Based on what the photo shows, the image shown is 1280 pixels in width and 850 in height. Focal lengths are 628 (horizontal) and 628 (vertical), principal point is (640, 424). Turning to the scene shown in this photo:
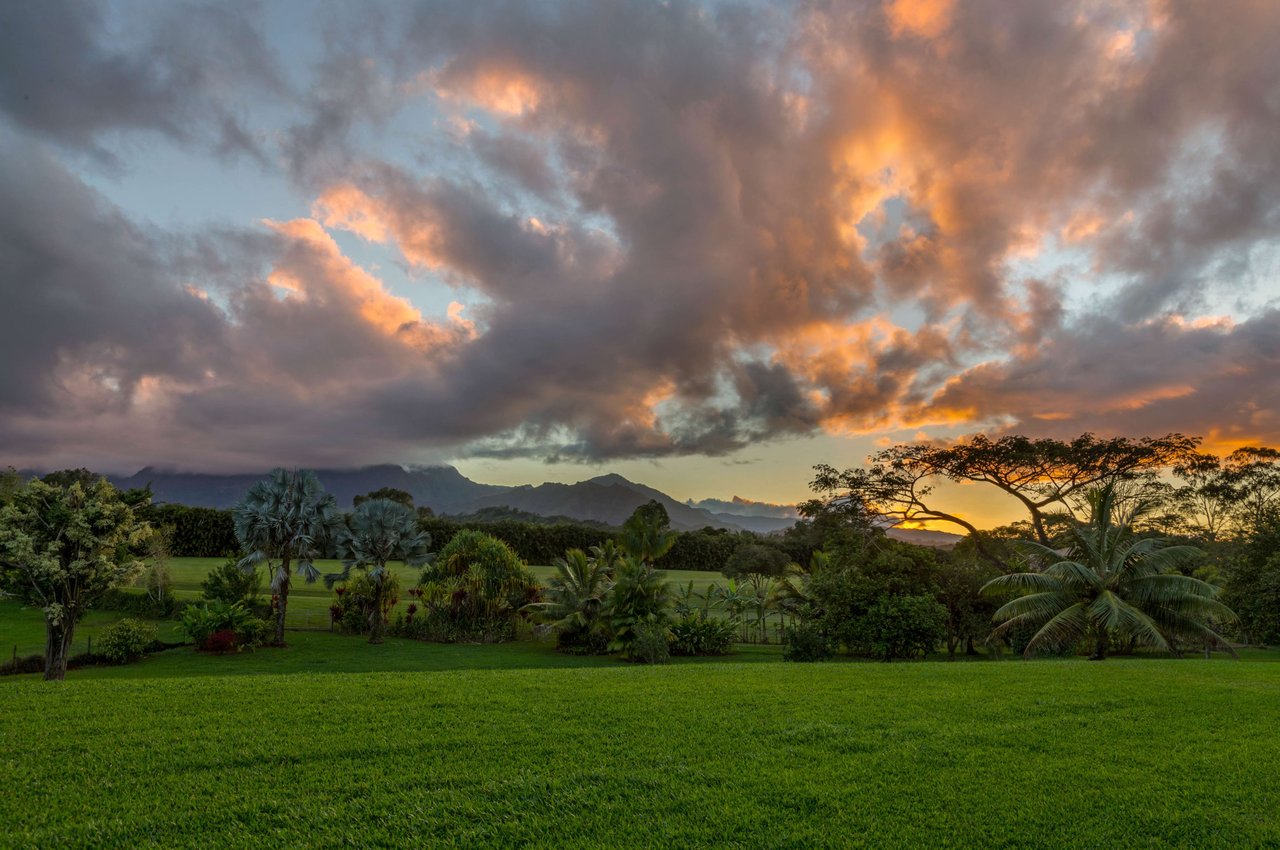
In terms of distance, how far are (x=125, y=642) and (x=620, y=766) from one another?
22.7 meters

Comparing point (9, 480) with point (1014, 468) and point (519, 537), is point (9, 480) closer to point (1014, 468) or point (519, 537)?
point (519, 537)

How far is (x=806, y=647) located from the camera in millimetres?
21531

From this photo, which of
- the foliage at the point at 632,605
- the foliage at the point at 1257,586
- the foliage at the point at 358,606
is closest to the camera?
the foliage at the point at 1257,586

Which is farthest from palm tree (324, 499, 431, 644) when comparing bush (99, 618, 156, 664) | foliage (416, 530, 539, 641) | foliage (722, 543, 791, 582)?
foliage (722, 543, 791, 582)

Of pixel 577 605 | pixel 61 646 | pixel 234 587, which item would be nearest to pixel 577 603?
pixel 577 605

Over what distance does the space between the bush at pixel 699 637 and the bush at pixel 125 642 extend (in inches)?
732

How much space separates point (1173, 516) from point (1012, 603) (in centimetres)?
3112

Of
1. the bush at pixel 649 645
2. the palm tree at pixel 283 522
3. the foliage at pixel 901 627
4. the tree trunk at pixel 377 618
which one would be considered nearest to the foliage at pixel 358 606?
the tree trunk at pixel 377 618

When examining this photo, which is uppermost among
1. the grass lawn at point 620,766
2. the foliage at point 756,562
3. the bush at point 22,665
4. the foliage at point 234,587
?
the grass lawn at point 620,766

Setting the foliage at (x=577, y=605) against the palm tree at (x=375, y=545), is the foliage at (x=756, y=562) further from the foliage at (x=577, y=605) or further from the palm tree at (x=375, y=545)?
the palm tree at (x=375, y=545)

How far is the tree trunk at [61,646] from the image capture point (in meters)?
15.2

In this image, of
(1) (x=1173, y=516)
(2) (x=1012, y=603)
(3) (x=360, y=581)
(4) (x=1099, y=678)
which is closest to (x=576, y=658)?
(3) (x=360, y=581)

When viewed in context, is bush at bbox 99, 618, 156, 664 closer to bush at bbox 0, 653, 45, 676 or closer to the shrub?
bush at bbox 0, 653, 45, 676

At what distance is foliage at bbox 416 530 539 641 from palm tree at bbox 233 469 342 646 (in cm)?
629
